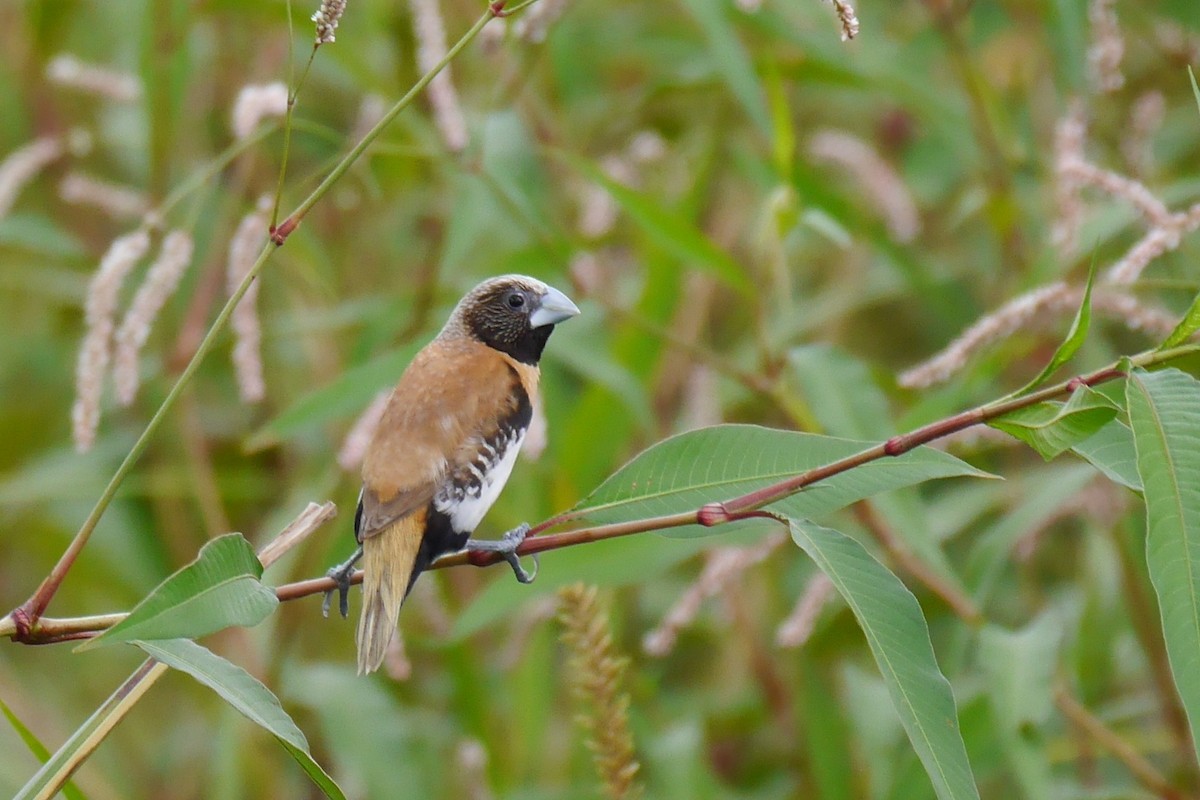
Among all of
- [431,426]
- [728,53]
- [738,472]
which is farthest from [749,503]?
[728,53]

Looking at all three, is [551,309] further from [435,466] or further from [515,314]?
[435,466]

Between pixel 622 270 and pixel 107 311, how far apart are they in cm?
289

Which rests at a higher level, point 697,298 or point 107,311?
point 107,311

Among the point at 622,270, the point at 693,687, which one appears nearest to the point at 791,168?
the point at 622,270

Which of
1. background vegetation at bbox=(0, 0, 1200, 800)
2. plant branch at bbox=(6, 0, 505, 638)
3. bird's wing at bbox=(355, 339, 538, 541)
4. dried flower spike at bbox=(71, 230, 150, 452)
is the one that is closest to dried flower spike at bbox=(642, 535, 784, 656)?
background vegetation at bbox=(0, 0, 1200, 800)

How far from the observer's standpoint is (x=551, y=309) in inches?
103

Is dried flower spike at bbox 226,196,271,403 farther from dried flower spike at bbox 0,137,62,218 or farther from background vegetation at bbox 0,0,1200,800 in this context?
Result: dried flower spike at bbox 0,137,62,218

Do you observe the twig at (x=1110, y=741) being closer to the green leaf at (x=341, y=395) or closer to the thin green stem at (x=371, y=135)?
the green leaf at (x=341, y=395)

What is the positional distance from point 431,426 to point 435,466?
96 mm

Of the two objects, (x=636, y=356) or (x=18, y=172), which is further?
(x=636, y=356)

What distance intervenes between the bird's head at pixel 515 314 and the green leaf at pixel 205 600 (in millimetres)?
1125

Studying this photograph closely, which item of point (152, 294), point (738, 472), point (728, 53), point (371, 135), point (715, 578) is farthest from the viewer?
point (728, 53)

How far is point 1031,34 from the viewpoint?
14.7 ft

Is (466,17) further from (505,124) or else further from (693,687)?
(693,687)
